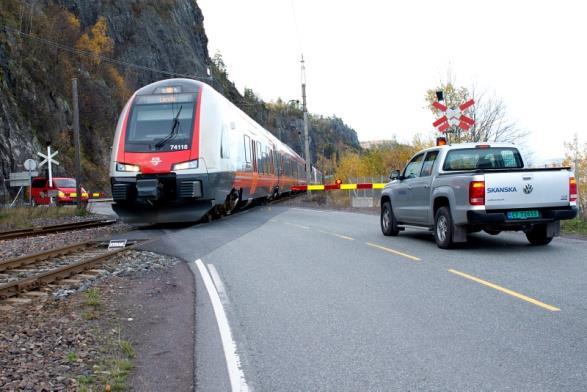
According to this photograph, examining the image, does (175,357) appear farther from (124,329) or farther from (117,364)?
(124,329)

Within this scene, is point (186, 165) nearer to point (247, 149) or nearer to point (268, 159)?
point (247, 149)

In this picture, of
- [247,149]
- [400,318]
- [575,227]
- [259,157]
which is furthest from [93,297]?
[259,157]

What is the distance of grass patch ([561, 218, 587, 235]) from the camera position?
13000 mm

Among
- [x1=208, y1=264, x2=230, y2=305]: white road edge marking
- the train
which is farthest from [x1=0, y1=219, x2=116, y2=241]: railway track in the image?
[x1=208, y1=264, x2=230, y2=305]: white road edge marking

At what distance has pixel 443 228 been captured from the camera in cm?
1085

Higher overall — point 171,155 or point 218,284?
point 171,155

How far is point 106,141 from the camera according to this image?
52.4 metres

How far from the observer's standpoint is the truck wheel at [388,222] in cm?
1365

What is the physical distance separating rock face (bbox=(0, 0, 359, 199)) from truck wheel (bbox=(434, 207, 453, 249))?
95.0 ft

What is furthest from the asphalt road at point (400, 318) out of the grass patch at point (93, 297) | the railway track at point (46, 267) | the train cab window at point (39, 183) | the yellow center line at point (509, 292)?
the train cab window at point (39, 183)

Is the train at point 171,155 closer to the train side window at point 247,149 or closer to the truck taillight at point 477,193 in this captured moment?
the train side window at point 247,149

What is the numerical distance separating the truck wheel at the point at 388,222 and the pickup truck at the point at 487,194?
1444 mm

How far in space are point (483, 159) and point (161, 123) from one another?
9021mm

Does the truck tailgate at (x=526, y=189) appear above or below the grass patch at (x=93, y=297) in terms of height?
above
